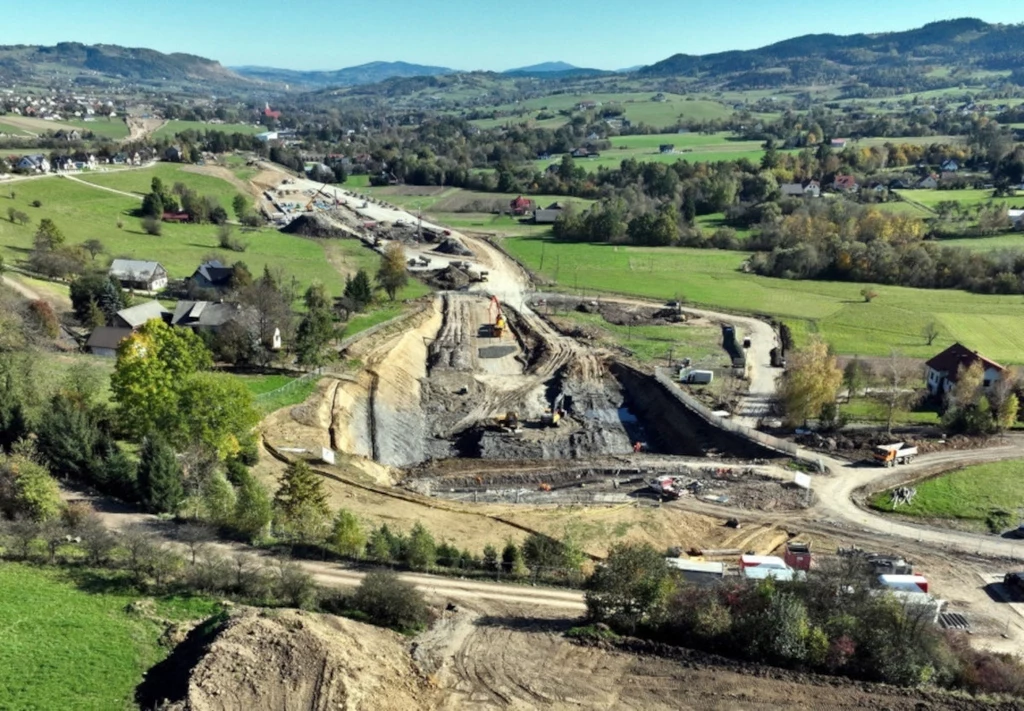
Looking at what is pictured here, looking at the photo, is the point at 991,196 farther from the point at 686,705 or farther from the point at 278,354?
the point at 686,705

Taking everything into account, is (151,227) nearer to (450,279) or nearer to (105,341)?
(450,279)

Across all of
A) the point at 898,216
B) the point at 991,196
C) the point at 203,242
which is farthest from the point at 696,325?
the point at 991,196

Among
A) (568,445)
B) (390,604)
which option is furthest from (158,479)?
(568,445)

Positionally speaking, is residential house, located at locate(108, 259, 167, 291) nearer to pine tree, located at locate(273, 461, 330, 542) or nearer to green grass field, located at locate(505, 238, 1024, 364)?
green grass field, located at locate(505, 238, 1024, 364)

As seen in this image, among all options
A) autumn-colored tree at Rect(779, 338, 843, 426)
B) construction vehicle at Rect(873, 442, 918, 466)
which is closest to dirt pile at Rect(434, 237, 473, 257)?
autumn-colored tree at Rect(779, 338, 843, 426)

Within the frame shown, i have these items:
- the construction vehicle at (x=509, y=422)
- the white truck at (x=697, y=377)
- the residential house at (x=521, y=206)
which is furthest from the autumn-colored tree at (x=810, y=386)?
the residential house at (x=521, y=206)
